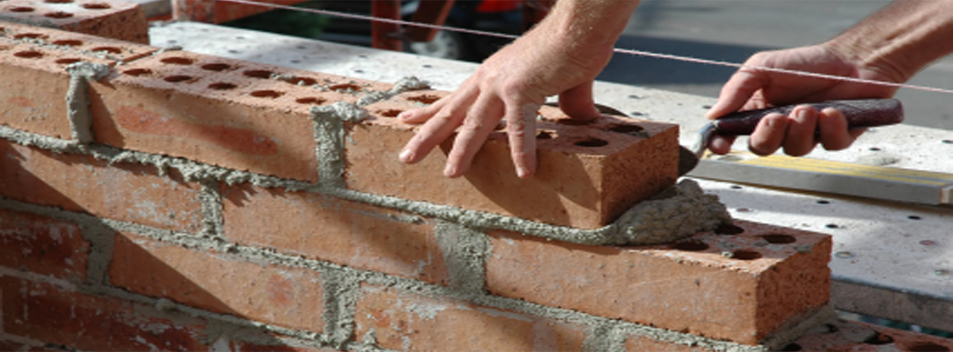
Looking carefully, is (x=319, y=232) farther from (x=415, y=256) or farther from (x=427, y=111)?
(x=427, y=111)

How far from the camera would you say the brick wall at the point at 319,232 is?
49.8 inches

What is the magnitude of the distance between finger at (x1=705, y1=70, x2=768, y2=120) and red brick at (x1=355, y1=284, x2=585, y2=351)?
2.15 feet

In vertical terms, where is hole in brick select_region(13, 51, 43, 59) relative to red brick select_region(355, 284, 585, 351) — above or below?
above

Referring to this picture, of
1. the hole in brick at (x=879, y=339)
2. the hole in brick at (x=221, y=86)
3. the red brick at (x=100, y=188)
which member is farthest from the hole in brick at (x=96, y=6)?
the hole in brick at (x=879, y=339)

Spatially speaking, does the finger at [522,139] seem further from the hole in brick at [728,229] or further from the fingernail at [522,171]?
the hole in brick at [728,229]

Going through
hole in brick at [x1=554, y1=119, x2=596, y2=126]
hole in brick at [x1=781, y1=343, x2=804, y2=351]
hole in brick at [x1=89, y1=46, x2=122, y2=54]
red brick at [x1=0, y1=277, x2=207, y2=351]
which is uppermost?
hole in brick at [x1=89, y1=46, x2=122, y2=54]

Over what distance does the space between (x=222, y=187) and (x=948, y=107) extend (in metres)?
4.61

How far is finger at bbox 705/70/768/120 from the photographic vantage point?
1793mm

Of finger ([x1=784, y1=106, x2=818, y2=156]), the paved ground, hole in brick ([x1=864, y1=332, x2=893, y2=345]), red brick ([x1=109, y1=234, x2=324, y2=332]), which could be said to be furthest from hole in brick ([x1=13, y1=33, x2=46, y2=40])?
the paved ground

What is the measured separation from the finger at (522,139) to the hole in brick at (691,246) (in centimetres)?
23

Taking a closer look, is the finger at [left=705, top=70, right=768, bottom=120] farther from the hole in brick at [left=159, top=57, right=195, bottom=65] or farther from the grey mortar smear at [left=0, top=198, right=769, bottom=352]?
the hole in brick at [left=159, top=57, right=195, bottom=65]

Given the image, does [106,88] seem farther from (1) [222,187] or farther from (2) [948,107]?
(2) [948,107]

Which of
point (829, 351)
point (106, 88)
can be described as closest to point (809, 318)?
point (829, 351)

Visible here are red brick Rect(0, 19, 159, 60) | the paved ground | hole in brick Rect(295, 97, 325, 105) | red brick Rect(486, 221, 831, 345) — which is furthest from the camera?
the paved ground
